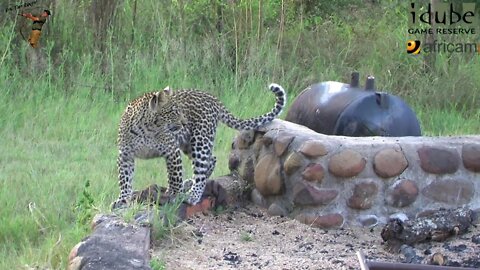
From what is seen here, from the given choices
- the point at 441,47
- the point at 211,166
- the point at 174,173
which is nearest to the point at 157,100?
the point at 174,173

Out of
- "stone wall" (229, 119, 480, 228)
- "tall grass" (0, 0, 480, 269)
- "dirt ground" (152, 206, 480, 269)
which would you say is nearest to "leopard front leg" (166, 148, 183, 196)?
"dirt ground" (152, 206, 480, 269)

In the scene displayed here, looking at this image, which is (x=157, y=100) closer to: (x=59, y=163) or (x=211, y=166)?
(x=211, y=166)

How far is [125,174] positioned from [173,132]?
1.63 ft

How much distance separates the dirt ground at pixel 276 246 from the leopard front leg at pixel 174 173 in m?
0.26

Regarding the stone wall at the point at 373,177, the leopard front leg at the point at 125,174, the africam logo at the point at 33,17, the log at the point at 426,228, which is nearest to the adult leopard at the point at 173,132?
the leopard front leg at the point at 125,174

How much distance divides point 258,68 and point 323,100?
3.84m

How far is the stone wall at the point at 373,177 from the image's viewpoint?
622cm

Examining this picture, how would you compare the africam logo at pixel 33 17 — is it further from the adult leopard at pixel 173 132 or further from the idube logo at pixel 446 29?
the idube logo at pixel 446 29

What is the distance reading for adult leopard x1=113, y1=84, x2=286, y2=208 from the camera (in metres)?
6.45

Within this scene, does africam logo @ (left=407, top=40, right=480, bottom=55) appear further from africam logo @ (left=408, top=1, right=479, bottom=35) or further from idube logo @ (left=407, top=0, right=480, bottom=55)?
africam logo @ (left=408, top=1, right=479, bottom=35)

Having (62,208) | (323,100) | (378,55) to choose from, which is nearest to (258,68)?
(378,55)

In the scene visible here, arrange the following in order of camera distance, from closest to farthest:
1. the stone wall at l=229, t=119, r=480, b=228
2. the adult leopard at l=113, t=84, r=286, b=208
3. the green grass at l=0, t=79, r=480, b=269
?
1. the green grass at l=0, t=79, r=480, b=269
2. the stone wall at l=229, t=119, r=480, b=228
3. the adult leopard at l=113, t=84, r=286, b=208

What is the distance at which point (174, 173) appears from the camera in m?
6.43

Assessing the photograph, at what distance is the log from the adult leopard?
4.79 feet
